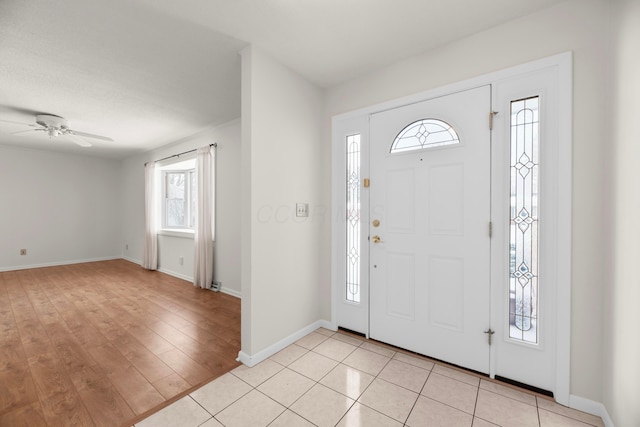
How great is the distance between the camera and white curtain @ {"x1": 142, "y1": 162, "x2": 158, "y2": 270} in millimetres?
5375

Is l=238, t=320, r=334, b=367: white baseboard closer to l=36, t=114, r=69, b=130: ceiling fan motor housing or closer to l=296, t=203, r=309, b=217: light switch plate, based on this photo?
l=296, t=203, r=309, b=217: light switch plate

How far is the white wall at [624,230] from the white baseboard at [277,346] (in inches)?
81.8

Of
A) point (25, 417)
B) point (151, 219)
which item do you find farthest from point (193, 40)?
point (151, 219)

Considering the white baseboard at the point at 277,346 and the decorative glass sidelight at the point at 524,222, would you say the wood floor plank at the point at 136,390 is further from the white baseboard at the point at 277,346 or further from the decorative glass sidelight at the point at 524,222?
the decorative glass sidelight at the point at 524,222

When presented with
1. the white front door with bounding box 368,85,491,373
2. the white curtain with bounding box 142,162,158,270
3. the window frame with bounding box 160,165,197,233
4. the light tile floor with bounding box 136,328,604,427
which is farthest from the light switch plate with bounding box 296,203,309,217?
the white curtain with bounding box 142,162,158,270

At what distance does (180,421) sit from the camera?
4.98 ft

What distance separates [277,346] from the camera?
2.33 m

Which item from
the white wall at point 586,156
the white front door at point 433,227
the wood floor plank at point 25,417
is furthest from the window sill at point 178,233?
the white wall at point 586,156

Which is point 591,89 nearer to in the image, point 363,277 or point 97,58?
point 363,277

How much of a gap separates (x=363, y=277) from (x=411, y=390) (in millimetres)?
1005

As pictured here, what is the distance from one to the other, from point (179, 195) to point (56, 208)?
10.4 ft

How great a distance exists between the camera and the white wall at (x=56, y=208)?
5.32 metres

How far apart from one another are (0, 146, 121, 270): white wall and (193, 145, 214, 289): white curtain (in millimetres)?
4197

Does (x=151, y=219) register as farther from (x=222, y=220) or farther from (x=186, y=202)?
(x=222, y=220)
